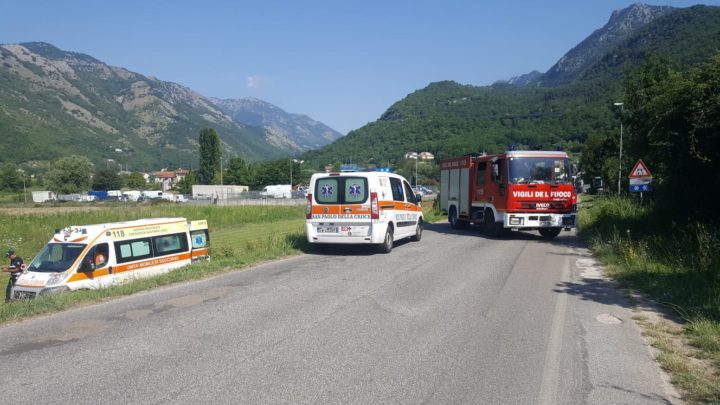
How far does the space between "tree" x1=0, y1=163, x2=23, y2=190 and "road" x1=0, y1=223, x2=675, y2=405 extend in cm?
11009

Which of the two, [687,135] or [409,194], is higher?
[687,135]

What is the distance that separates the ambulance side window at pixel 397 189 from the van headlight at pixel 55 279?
841cm

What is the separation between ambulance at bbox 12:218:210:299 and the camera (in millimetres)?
12445

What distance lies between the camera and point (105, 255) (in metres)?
13.8

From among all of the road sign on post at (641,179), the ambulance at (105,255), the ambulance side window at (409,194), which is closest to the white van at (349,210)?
the ambulance side window at (409,194)

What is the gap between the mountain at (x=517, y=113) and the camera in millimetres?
82438

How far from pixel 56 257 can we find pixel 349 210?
717cm

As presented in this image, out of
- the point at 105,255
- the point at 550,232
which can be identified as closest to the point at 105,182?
the point at 105,255

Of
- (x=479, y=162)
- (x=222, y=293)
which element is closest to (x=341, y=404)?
(x=222, y=293)

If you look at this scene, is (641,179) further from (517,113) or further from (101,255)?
(517,113)

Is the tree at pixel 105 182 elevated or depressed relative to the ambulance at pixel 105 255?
elevated

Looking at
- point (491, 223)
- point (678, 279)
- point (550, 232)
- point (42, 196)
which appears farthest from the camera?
point (42, 196)

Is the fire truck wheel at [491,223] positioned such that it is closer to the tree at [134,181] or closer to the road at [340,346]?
the road at [340,346]

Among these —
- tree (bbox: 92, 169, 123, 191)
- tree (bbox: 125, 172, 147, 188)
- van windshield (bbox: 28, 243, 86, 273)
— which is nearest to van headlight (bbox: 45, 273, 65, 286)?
van windshield (bbox: 28, 243, 86, 273)
